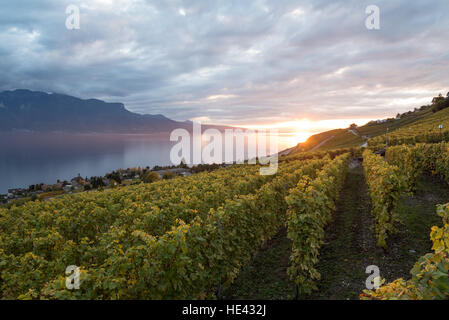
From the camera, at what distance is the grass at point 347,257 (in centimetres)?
739

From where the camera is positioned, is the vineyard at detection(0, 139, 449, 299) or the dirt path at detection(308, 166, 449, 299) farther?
the dirt path at detection(308, 166, 449, 299)

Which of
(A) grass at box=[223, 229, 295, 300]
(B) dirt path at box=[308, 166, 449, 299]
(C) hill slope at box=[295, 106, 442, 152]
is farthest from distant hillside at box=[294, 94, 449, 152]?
(A) grass at box=[223, 229, 295, 300]

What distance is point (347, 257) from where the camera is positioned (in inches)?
347

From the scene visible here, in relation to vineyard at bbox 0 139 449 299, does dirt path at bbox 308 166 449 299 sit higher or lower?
lower

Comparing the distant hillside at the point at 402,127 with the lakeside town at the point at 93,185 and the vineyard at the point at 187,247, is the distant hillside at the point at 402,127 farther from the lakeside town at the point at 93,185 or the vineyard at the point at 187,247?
the vineyard at the point at 187,247

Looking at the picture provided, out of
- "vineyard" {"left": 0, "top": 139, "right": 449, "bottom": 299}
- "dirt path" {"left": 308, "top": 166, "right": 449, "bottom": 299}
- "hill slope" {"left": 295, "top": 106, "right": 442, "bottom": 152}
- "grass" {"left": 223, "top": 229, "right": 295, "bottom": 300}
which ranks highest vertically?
"hill slope" {"left": 295, "top": 106, "right": 442, "bottom": 152}

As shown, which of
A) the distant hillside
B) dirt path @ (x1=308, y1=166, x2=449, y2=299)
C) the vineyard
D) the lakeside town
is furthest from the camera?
the lakeside town

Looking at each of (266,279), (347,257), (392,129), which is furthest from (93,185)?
(392,129)

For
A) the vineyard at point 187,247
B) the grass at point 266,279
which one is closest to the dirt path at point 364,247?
the vineyard at point 187,247

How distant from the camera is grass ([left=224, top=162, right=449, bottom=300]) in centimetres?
739

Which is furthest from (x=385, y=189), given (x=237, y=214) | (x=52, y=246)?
(x=52, y=246)

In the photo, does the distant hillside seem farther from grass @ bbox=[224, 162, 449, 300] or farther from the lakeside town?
the lakeside town

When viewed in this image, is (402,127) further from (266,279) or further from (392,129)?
(266,279)

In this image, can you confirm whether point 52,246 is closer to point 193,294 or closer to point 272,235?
point 193,294
